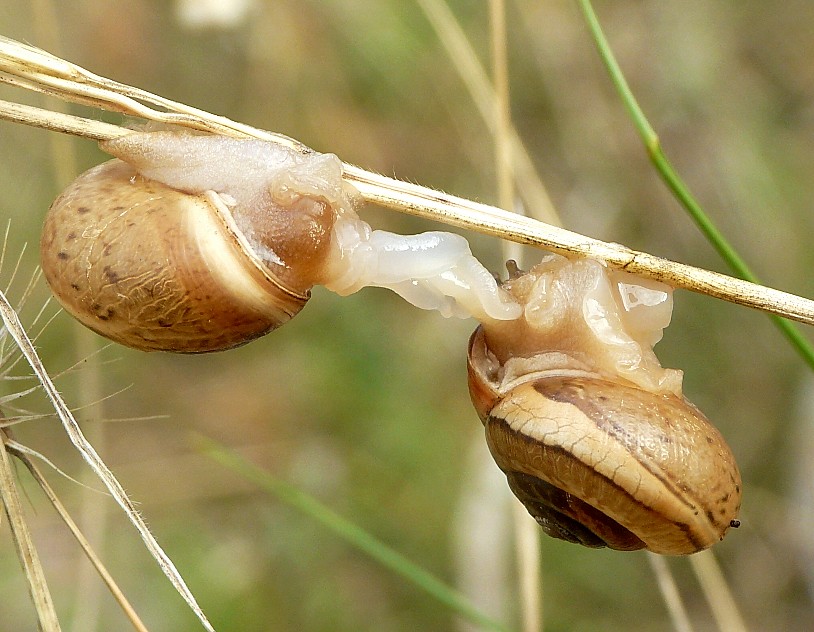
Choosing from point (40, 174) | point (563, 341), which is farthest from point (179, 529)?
point (563, 341)

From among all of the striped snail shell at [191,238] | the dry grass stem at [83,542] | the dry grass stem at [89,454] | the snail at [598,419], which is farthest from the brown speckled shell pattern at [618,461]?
the dry grass stem at [83,542]

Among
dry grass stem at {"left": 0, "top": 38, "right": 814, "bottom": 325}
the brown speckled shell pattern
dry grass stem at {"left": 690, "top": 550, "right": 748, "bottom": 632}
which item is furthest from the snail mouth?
dry grass stem at {"left": 690, "top": 550, "right": 748, "bottom": 632}

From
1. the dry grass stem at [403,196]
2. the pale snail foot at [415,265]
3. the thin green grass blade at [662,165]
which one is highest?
the thin green grass blade at [662,165]

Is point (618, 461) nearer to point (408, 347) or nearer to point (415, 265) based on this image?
point (415, 265)

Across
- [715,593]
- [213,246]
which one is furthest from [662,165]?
[715,593]

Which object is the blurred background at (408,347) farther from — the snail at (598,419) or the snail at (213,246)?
the snail at (213,246)

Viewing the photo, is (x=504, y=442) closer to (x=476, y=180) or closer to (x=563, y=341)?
(x=563, y=341)
